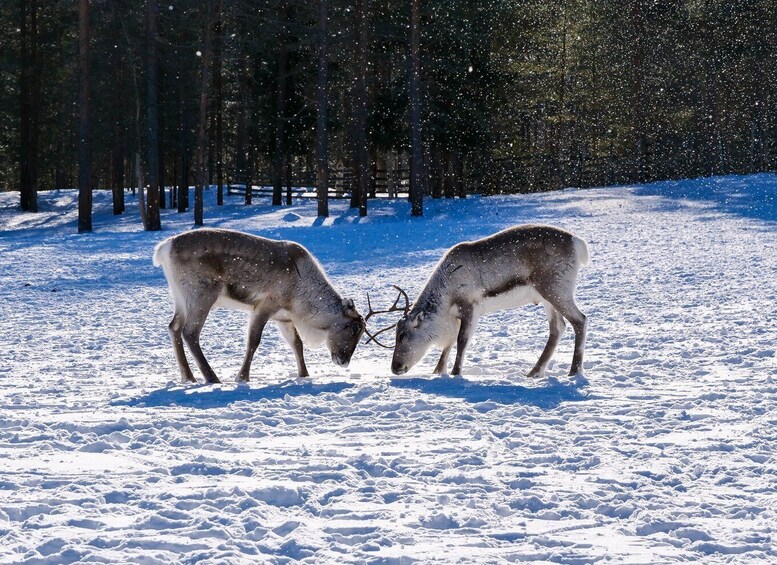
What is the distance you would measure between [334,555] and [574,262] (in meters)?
5.79

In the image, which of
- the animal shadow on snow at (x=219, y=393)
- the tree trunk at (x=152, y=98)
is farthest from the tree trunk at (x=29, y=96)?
the animal shadow on snow at (x=219, y=393)

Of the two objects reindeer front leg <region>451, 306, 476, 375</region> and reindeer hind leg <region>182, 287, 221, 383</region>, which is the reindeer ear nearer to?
reindeer front leg <region>451, 306, 476, 375</region>

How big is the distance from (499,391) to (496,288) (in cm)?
136

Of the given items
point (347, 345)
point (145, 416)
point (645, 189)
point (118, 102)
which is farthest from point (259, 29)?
point (145, 416)

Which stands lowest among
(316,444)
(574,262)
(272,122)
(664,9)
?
(316,444)

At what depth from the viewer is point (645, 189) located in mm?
40406

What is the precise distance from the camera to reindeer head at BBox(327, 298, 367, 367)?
32.1 ft

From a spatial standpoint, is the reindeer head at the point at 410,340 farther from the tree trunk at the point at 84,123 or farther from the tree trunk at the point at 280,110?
the tree trunk at the point at 280,110

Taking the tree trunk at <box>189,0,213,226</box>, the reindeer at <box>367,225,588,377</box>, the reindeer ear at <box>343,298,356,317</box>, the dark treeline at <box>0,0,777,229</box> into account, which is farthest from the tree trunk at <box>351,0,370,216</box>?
the reindeer at <box>367,225,588,377</box>

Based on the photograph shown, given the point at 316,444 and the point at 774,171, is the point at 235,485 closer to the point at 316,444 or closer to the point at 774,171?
the point at 316,444

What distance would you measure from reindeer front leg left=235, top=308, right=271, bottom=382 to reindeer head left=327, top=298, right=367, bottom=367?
0.72m

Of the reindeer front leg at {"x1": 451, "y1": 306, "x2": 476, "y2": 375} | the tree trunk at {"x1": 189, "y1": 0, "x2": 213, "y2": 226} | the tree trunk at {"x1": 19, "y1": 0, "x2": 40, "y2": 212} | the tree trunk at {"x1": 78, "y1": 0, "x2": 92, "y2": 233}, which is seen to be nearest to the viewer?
the reindeer front leg at {"x1": 451, "y1": 306, "x2": 476, "y2": 375}

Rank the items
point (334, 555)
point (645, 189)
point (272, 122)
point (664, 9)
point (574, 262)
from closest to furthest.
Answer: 1. point (334, 555)
2. point (574, 262)
3. point (645, 189)
4. point (272, 122)
5. point (664, 9)

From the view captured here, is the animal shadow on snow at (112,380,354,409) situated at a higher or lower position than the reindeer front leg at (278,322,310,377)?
lower
